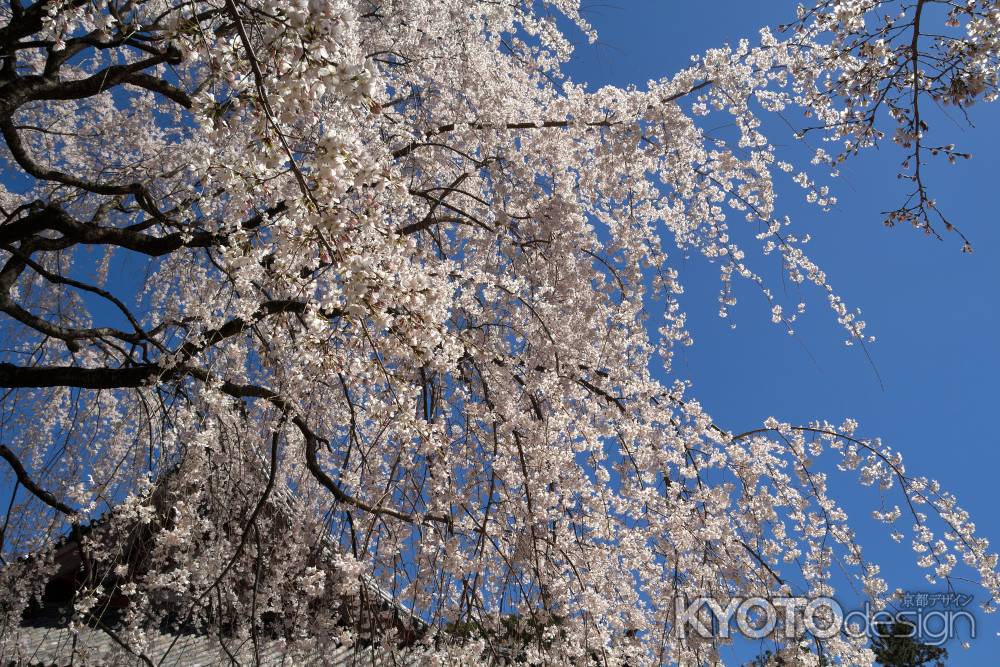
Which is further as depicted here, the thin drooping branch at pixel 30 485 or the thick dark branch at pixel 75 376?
the thin drooping branch at pixel 30 485

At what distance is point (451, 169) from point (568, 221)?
69.7 inches

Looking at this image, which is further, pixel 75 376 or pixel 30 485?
pixel 30 485

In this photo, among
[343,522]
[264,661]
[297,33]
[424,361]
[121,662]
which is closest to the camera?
[297,33]

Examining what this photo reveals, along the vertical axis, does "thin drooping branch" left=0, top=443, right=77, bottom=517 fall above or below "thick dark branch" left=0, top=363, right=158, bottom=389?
below

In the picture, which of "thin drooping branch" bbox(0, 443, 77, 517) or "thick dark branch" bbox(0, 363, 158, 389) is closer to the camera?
"thick dark branch" bbox(0, 363, 158, 389)

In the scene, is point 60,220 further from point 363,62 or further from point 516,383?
point 363,62

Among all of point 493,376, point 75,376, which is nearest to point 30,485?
point 75,376

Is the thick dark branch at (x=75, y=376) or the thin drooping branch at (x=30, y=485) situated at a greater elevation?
→ the thick dark branch at (x=75, y=376)

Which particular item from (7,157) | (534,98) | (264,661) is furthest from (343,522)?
(7,157)

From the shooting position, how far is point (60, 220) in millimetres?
4340

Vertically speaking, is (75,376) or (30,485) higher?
(75,376)

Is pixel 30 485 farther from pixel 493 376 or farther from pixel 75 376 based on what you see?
pixel 493 376

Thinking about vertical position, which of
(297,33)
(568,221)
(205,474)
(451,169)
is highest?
(451,169)

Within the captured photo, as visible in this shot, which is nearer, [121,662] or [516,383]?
[516,383]
